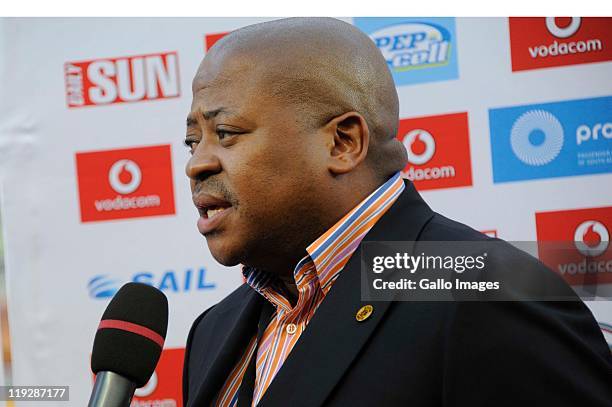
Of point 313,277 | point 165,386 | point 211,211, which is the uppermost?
point 211,211

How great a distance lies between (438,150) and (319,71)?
3.88 ft

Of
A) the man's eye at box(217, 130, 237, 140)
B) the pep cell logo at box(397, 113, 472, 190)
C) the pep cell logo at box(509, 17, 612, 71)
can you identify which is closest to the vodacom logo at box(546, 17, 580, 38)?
the pep cell logo at box(509, 17, 612, 71)

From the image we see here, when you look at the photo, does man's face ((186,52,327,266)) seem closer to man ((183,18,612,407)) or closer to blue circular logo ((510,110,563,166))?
man ((183,18,612,407))

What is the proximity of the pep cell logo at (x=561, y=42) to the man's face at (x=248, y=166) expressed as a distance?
1314mm

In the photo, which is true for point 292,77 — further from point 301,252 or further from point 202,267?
point 202,267

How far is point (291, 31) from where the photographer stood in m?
1.50

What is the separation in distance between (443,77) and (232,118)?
1.30 metres

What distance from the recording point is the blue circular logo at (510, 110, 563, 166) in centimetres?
251

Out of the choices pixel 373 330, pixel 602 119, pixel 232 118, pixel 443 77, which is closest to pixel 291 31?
pixel 232 118

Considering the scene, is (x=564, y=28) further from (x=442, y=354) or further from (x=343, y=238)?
(x=442, y=354)

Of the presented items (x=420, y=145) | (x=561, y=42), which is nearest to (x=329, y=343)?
(x=420, y=145)

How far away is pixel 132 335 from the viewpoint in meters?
1.33

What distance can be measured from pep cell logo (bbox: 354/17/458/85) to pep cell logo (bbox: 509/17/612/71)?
20cm

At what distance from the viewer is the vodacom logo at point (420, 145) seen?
8.48ft
